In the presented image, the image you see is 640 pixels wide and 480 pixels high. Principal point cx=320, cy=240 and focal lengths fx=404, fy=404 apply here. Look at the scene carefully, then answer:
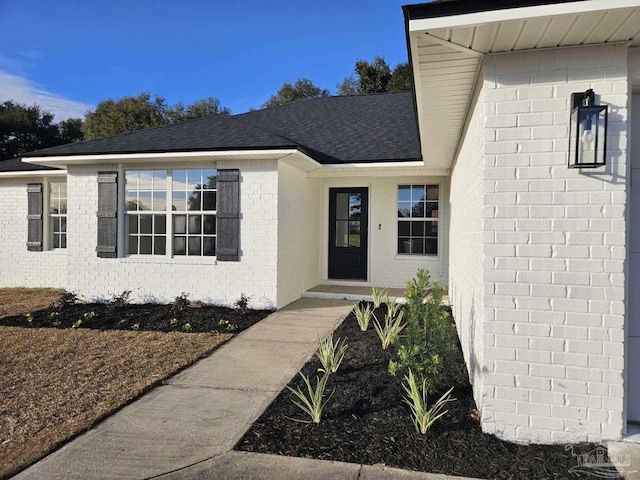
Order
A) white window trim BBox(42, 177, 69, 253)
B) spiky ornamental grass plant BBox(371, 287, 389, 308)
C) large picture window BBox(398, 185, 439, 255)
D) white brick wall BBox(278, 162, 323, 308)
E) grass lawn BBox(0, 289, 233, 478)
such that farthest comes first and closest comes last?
white window trim BBox(42, 177, 69, 253) < large picture window BBox(398, 185, 439, 255) < white brick wall BBox(278, 162, 323, 308) < spiky ornamental grass plant BBox(371, 287, 389, 308) < grass lawn BBox(0, 289, 233, 478)

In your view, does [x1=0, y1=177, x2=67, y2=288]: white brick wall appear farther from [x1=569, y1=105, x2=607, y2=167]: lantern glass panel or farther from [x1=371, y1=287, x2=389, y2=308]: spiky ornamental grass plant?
[x1=569, y1=105, x2=607, y2=167]: lantern glass panel

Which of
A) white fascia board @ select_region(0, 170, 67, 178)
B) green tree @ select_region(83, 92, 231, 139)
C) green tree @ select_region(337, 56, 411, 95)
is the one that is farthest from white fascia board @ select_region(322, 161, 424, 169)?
green tree @ select_region(83, 92, 231, 139)

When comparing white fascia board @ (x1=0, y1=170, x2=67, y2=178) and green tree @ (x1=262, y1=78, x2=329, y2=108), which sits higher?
green tree @ (x1=262, y1=78, x2=329, y2=108)

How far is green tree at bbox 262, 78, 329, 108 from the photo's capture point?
32000 mm

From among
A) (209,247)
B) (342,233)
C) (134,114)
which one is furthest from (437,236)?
(134,114)

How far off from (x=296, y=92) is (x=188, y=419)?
31.7 meters

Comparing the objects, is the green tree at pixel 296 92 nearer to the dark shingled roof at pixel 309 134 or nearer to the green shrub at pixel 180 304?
the dark shingled roof at pixel 309 134

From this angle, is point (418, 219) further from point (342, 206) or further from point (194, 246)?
point (194, 246)

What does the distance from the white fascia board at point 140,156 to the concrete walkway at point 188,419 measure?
3128 mm

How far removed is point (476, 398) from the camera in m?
3.26

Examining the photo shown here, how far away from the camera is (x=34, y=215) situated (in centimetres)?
973

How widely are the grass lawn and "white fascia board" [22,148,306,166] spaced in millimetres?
3022

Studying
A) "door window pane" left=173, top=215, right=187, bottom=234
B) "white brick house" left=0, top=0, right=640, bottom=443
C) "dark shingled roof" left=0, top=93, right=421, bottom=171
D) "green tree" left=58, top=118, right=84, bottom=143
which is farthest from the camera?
"green tree" left=58, top=118, right=84, bottom=143

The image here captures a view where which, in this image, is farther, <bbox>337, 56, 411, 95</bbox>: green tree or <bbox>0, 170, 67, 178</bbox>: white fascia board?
<bbox>337, 56, 411, 95</bbox>: green tree
